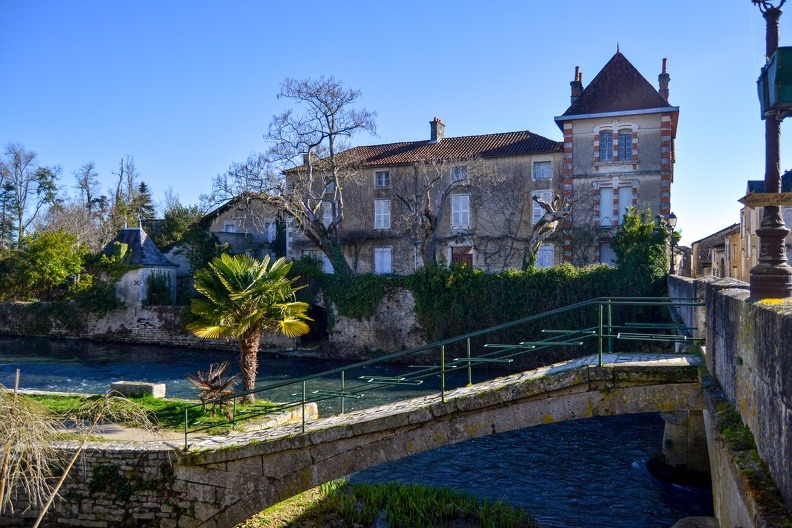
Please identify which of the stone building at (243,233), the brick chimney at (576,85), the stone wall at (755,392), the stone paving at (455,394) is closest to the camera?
the stone wall at (755,392)

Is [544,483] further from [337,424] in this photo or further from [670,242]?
[670,242]

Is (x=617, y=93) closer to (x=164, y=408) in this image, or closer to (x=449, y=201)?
(x=449, y=201)

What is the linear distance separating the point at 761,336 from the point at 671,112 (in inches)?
1111

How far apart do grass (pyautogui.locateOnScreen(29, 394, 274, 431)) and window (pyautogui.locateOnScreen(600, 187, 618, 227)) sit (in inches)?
870

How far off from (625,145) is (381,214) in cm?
1226

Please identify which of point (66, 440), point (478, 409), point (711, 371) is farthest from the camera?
point (66, 440)

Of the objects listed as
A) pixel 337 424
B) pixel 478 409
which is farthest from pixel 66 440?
pixel 478 409

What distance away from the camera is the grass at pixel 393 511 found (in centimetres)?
1005

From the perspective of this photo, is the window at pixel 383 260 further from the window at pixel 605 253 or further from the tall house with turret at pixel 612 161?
the window at pixel 605 253

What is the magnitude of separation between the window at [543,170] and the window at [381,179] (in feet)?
24.8

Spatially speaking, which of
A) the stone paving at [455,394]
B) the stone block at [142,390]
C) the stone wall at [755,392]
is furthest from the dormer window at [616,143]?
the stone wall at [755,392]

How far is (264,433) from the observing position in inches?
380

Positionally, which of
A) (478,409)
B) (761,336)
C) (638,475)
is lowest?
(638,475)

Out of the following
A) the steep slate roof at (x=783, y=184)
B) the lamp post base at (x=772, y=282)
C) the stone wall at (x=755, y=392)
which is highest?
the steep slate roof at (x=783, y=184)
